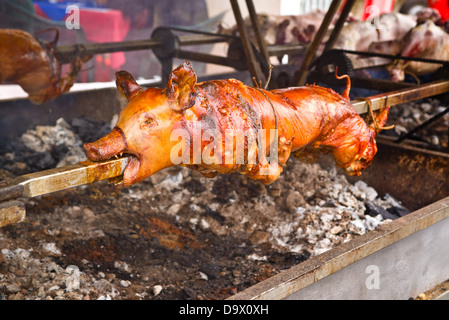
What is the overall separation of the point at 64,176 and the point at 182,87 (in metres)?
Answer: 0.59

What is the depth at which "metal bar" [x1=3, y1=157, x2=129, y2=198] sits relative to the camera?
5.39 feet

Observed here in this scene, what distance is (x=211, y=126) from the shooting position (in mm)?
2018

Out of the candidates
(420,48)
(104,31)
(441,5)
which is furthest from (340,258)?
(441,5)

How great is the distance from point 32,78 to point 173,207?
1.90 meters

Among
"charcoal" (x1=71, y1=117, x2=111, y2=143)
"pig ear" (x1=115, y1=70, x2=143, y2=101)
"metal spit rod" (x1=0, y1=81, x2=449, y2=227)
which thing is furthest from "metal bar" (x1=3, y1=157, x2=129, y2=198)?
"charcoal" (x1=71, y1=117, x2=111, y2=143)

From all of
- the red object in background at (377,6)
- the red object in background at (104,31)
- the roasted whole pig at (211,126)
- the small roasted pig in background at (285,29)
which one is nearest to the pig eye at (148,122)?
the roasted whole pig at (211,126)

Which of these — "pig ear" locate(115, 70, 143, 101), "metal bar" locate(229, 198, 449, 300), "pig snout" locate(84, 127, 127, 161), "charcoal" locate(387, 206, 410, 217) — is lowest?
"charcoal" locate(387, 206, 410, 217)

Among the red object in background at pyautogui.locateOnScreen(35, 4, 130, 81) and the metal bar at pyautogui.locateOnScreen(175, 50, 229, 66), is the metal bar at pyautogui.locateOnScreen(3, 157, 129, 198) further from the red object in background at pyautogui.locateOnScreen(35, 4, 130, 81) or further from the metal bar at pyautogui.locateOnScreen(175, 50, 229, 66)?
the red object in background at pyautogui.locateOnScreen(35, 4, 130, 81)

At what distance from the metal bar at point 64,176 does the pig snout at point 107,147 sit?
1.4 inches

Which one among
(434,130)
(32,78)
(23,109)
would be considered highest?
(32,78)

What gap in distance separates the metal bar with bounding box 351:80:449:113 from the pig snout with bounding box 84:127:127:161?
159 cm

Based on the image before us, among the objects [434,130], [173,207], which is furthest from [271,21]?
[173,207]

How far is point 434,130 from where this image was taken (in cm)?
584
